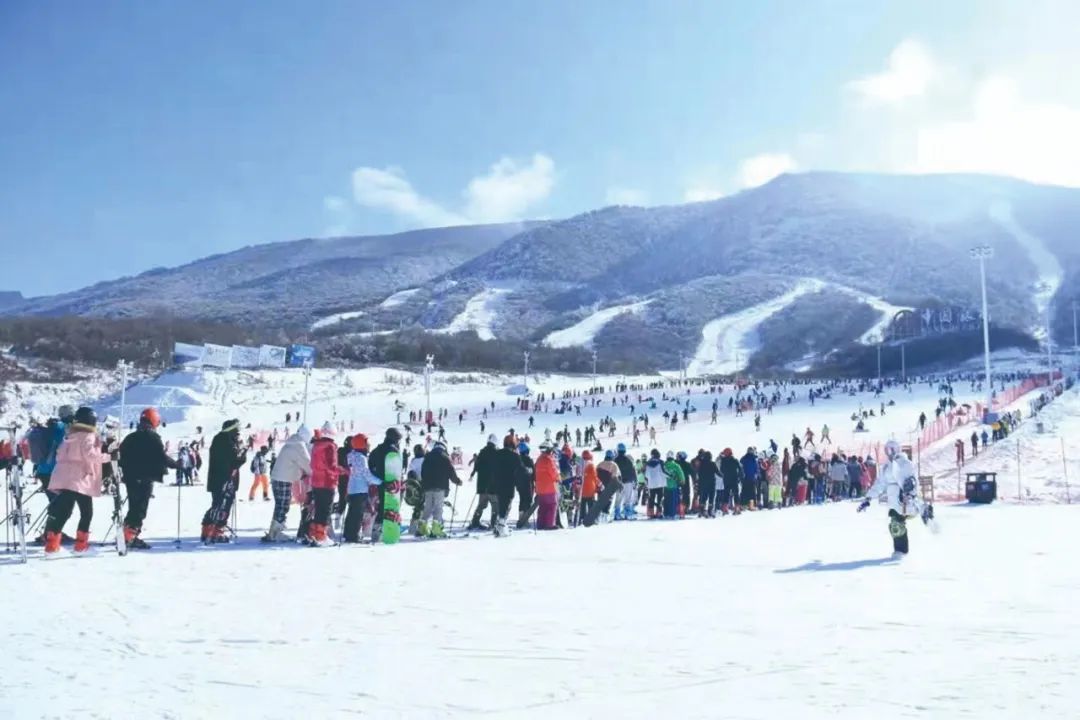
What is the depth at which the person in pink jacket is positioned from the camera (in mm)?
8039

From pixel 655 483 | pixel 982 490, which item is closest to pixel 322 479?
pixel 655 483

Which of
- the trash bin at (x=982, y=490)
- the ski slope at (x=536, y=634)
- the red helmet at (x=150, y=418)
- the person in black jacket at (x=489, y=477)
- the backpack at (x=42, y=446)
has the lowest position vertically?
the ski slope at (x=536, y=634)

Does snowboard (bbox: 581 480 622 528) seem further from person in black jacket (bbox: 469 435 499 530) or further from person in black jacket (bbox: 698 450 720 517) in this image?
person in black jacket (bbox: 698 450 720 517)

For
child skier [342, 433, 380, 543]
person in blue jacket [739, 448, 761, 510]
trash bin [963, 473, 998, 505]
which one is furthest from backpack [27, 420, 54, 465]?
trash bin [963, 473, 998, 505]

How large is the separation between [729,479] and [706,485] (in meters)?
0.70

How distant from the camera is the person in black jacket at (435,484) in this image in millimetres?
10508

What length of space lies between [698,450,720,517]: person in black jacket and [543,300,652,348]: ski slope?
5061 inches

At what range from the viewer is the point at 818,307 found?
155 m

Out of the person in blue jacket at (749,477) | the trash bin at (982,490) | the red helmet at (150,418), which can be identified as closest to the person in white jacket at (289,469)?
the red helmet at (150,418)

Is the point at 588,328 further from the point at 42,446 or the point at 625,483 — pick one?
the point at 42,446

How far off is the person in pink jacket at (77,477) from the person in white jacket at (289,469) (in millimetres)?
1765

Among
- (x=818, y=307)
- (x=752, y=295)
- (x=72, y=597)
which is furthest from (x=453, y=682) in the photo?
(x=752, y=295)

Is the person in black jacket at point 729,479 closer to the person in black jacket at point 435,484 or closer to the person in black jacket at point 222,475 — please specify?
the person in black jacket at point 435,484

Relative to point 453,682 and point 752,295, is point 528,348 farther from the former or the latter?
point 453,682
